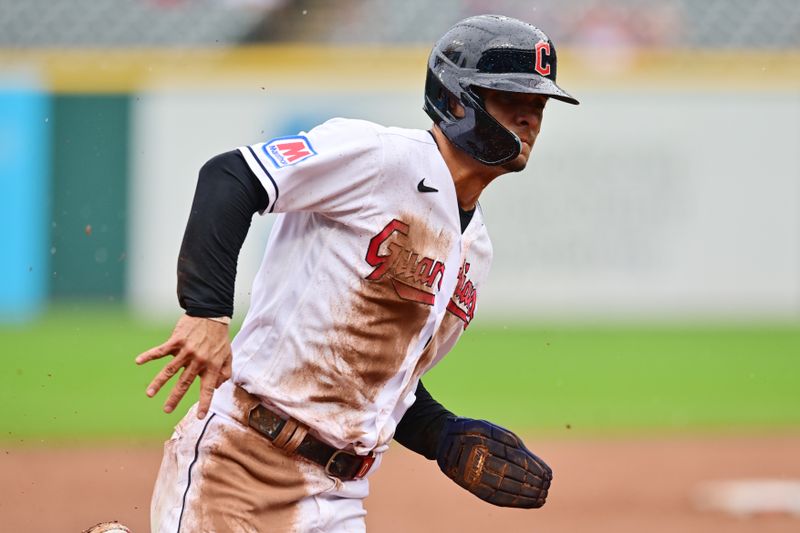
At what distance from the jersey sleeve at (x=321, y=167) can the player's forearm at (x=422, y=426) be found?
79 centimetres

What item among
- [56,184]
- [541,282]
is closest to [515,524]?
[541,282]

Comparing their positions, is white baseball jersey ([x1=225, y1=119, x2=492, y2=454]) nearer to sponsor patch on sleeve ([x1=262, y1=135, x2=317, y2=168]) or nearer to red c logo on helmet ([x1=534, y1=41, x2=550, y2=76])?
sponsor patch on sleeve ([x1=262, y1=135, x2=317, y2=168])

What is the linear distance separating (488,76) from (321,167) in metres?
0.50

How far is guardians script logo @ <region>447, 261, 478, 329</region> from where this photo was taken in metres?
3.13

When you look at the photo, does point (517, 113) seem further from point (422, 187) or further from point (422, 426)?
point (422, 426)

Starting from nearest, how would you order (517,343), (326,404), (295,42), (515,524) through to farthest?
(326,404)
(515,524)
(517,343)
(295,42)

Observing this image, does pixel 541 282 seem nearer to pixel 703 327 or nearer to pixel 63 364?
pixel 703 327

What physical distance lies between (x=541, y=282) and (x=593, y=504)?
6.11m

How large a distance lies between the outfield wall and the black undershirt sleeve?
1020cm

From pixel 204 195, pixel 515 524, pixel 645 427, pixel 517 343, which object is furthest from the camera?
pixel 517 343

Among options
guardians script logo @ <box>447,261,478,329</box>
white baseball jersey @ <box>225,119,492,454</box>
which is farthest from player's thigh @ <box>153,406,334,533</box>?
guardians script logo @ <box>447,261,478,329</box>

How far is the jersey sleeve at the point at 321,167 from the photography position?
Result: 2725 millimetres

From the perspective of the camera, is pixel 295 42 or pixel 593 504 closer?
pixel 593 504

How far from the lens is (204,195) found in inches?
105
